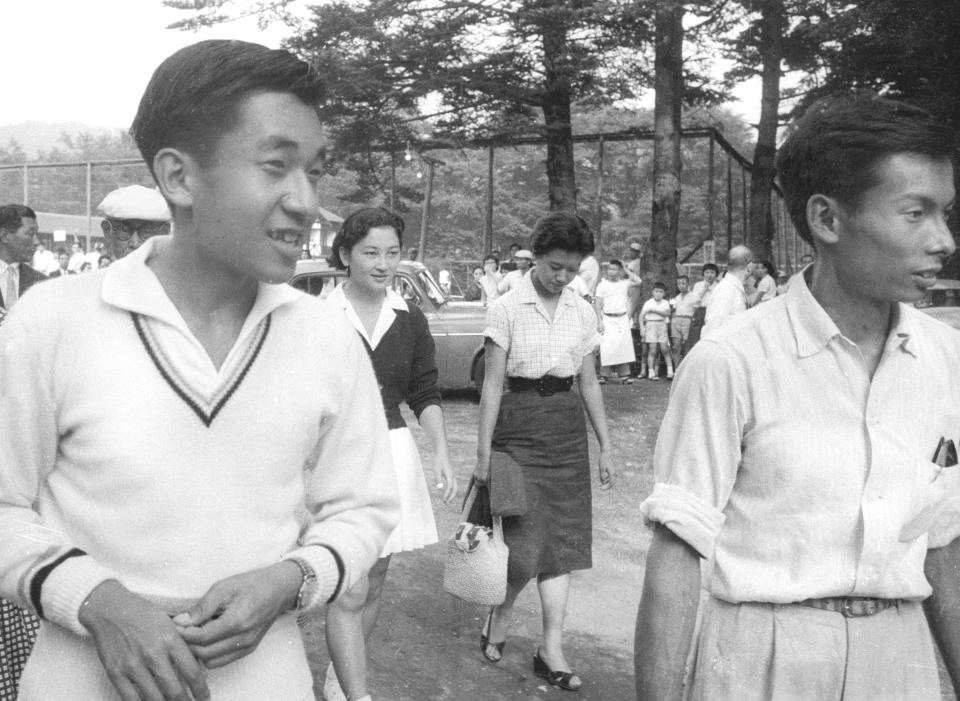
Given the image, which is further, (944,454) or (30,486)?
(944,454)

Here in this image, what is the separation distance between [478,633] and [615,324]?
965cm

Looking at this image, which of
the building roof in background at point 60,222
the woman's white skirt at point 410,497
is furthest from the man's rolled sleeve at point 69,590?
the building roof in background at point 60,222

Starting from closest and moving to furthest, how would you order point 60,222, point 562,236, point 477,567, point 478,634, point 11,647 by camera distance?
point 11,647 → point 477,567 → point 562,236 → point 478,634 → point 60,222

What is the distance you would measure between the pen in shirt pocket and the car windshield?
11755 mm

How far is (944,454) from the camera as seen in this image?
6.98ft

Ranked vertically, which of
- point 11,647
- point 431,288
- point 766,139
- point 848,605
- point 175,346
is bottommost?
point 431,288

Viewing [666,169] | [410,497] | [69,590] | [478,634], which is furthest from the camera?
[666,169]

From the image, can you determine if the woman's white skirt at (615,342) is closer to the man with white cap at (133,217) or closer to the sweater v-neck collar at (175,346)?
the man with white cap at (133,217)

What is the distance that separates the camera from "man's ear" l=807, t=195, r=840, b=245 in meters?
2.14

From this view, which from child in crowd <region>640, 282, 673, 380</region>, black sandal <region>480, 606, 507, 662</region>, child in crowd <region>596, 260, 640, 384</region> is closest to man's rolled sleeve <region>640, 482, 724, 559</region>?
black sandal <region>480, 606, 507, 662</region>

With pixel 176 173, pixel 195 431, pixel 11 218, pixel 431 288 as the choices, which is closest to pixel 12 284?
pixel 11 218

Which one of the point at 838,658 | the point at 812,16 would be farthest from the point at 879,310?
the point at 812,16

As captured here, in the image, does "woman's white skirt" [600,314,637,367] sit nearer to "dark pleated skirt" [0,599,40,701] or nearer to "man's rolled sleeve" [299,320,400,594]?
"dark pleated skirt" [0,599,40,701]

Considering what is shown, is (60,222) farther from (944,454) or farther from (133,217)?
(944,454)
